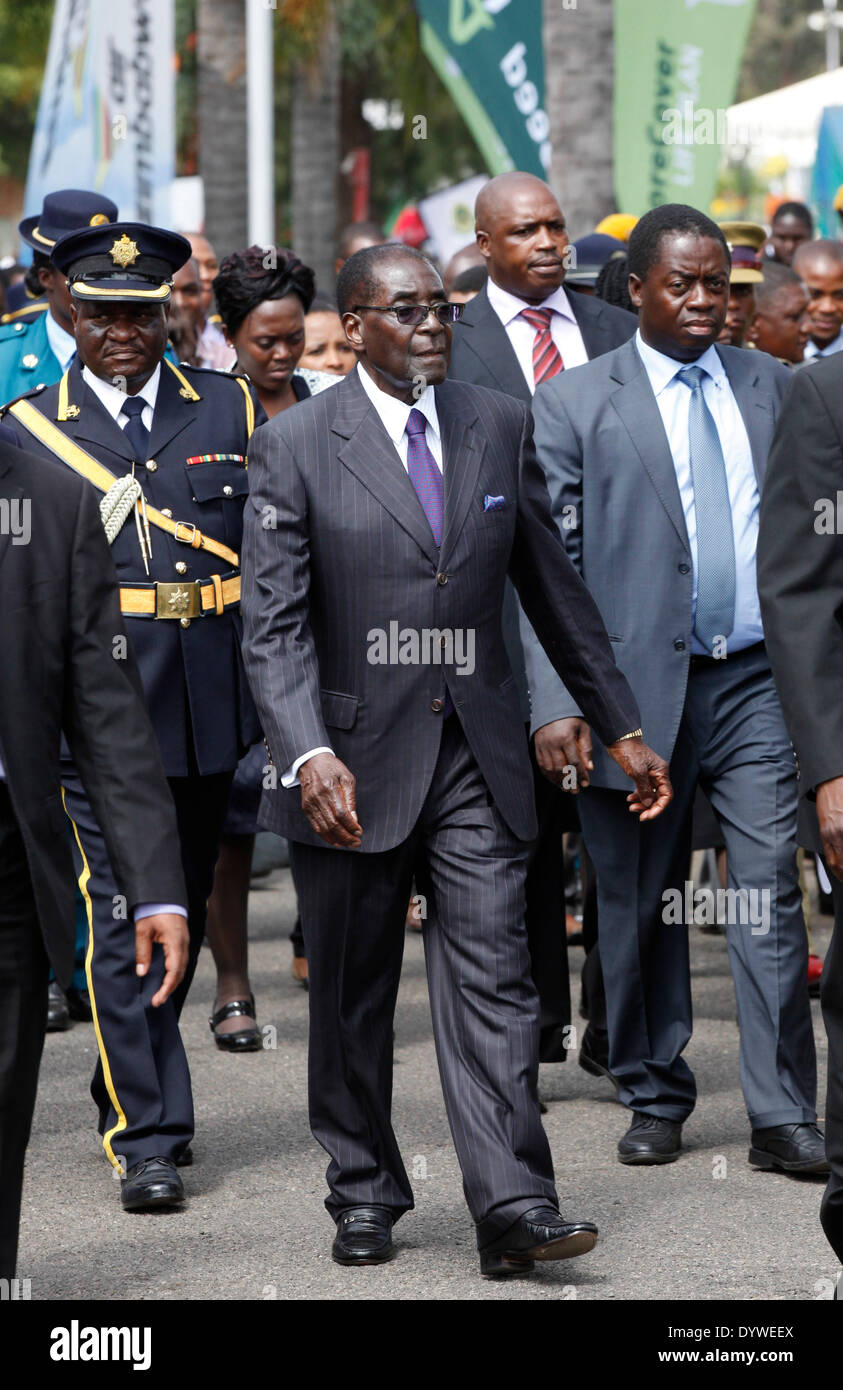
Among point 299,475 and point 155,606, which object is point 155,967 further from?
point 299,475

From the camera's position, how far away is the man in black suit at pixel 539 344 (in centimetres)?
698

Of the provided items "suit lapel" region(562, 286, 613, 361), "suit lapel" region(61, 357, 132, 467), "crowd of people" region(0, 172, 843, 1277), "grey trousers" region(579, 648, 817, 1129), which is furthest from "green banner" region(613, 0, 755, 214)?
"suit lapel" region(61, 357, 132, 467)

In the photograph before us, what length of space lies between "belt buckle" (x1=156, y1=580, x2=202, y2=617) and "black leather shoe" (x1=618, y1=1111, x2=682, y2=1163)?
1.85m

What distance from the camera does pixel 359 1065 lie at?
5320 mm

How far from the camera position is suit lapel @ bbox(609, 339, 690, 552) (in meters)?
6.15

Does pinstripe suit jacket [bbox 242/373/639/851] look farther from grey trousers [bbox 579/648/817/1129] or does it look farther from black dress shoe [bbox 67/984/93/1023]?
black dress shoe [bbox 67/984/93/1023]

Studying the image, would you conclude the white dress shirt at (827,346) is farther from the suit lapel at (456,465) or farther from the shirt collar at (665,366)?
the suit lapel at (456,465)

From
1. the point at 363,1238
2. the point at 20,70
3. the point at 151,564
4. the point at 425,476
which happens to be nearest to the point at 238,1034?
the point at 151,564

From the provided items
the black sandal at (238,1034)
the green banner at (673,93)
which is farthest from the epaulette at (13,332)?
the green banner at (673,93)

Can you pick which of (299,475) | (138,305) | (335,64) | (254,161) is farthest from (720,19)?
(335,64)

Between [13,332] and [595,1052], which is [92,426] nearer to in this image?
[13,332]

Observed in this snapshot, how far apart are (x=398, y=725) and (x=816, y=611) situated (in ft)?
3.83

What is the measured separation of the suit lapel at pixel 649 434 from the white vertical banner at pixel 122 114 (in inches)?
270
